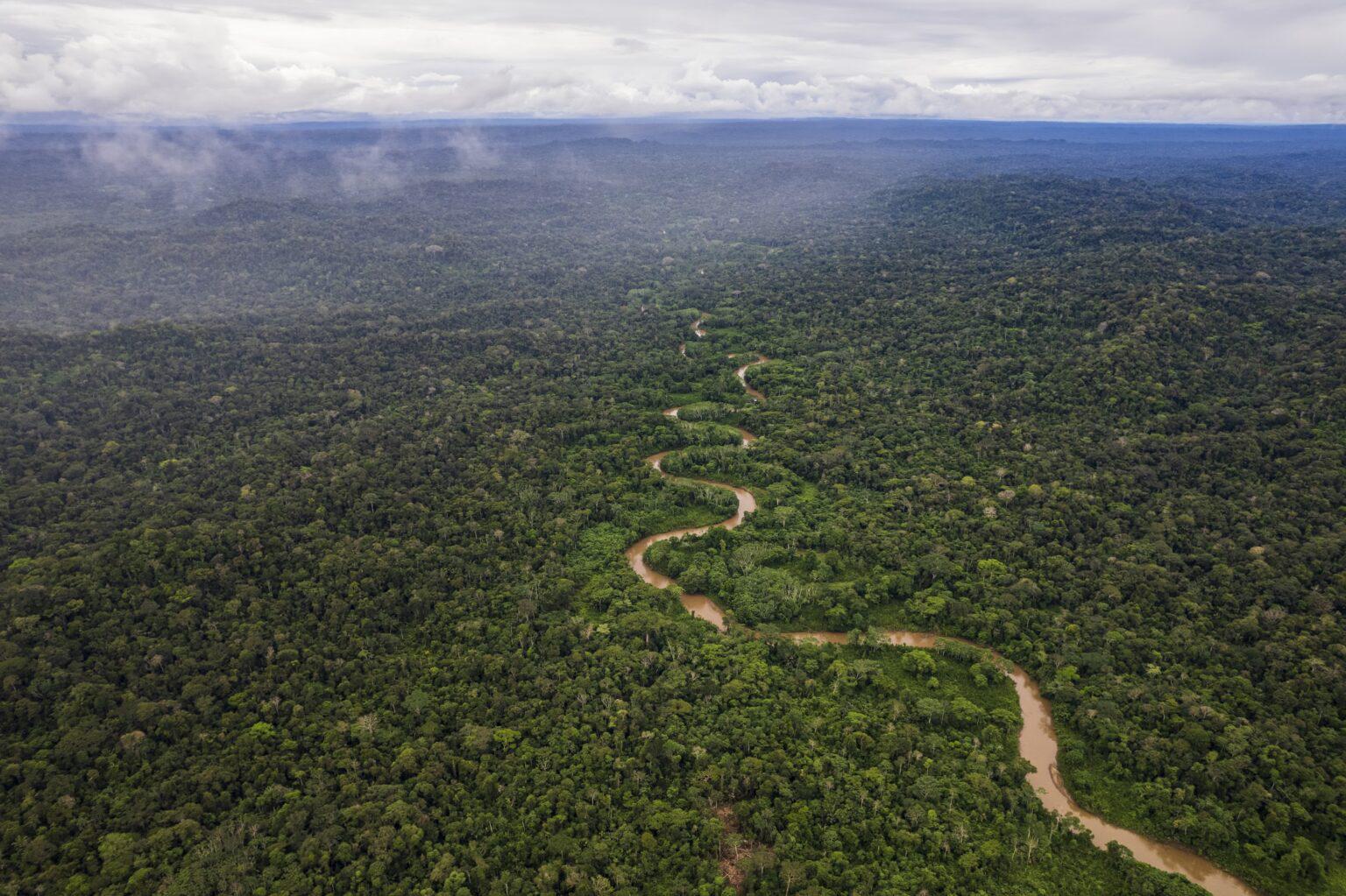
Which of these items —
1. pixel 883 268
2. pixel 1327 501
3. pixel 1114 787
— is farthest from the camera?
pixel 883 268

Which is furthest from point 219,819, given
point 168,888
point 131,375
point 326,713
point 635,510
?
point 131,375

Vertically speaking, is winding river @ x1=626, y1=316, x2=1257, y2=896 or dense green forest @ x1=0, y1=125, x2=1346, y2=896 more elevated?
dense green forest @ x1=0, y1=125, x2=1346, y2=896

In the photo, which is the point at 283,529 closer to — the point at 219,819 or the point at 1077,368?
the point at 219,819

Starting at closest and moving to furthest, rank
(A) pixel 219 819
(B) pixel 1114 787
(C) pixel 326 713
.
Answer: (A) pixel 219 819 < (B) pixel 1114 787 < (C) pixel 326 713

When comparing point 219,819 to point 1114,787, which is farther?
point 1114,787

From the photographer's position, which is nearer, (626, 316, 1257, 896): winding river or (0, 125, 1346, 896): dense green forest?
(626, 316, 1257, 896): winding river

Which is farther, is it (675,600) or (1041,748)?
(675,600)
